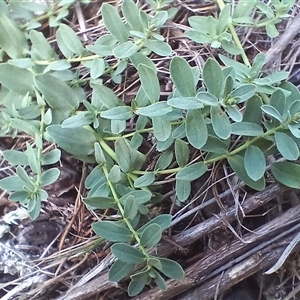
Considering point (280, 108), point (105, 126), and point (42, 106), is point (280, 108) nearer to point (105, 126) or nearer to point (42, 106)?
point (105, 126)

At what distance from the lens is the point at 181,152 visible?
0.76m

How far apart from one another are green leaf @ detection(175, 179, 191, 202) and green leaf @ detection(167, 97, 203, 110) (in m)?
0.15

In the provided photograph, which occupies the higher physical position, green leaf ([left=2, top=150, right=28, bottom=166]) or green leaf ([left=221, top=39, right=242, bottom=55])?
green leaf ([left=221, top=39, right=242, bottom=55])

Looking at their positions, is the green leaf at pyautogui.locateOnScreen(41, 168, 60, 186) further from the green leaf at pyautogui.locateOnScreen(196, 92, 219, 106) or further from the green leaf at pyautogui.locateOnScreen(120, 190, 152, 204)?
the green leaf at pyautogui.locateOnScreen(196, 92, 219, 106)

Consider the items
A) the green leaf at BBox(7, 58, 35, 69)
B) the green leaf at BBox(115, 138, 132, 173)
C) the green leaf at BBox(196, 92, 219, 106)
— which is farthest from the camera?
the green leaf at BBox(7, 58, 35, 69)

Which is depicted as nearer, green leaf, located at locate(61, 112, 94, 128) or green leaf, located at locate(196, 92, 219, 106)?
green leaf, located at locate(196, 92, 219, 106)

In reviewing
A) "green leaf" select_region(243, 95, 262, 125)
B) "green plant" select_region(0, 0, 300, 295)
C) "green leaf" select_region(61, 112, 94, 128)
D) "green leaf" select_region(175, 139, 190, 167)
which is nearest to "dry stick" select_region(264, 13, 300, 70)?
"green plant" select_region(0, 0, 300, 295)

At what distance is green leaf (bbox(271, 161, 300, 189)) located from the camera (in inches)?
29.6

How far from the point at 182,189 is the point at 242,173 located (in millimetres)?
107

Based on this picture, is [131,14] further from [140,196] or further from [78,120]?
[140,196]

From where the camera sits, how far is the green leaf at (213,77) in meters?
0.69

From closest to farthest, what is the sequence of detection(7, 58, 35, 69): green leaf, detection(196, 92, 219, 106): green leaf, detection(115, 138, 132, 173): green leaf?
detection(196, 92, 219, 106): green leaf, detection(115, 138, 132, 173): green leaf, detection(7, 58, 35, 69): green leaf

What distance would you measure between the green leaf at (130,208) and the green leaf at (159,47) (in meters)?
0.29

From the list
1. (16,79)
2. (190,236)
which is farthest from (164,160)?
(16,79)
